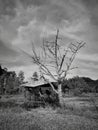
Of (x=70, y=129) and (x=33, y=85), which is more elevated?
(x=33, y=85)

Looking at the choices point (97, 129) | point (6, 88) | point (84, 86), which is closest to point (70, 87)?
point (84, 86)

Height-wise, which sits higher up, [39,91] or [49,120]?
[39,91]

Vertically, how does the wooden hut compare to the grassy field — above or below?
above

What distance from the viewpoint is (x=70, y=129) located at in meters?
6.18

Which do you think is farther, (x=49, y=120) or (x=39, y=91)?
(x=39, y=91)

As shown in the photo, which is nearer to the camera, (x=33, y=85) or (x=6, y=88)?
(x=33, y=85)

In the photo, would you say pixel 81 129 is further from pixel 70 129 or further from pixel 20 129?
pixel 20 129

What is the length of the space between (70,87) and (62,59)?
37.4 m

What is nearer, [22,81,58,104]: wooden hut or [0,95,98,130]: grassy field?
[0,95,98,130]: grassy field

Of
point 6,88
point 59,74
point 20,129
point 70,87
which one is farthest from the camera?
point 70,87

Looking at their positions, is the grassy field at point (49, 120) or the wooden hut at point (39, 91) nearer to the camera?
the grassy field at point (49, 120)

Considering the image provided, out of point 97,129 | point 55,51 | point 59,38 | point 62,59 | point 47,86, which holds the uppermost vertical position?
point 59,38

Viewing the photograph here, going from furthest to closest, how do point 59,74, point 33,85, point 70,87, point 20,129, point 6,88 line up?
point 70,87 → point 6,88 → point 33,85 → point 59,74 → point 20,129

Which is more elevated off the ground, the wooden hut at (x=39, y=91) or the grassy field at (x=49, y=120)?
the wooden hut at (x=39, y=91)
